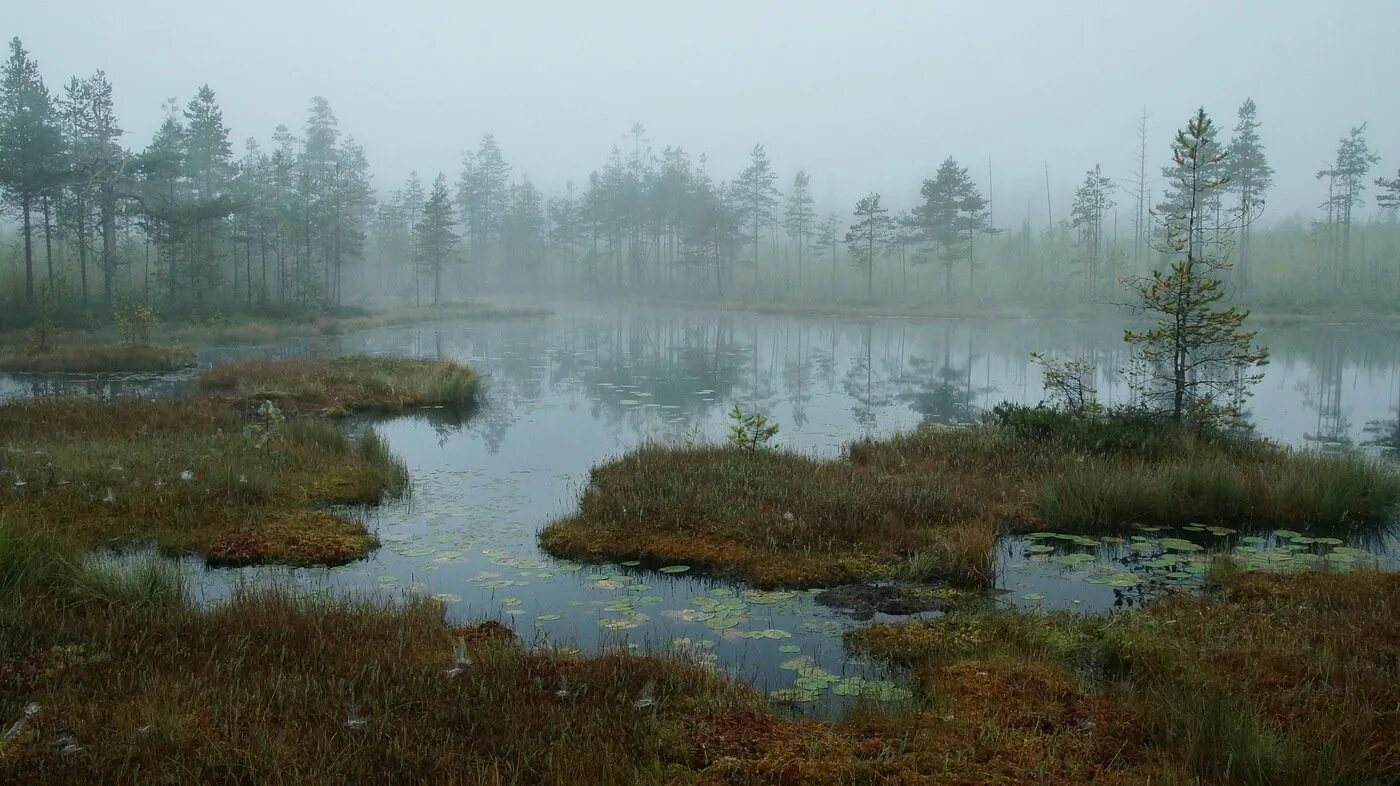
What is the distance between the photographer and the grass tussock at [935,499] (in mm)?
9711

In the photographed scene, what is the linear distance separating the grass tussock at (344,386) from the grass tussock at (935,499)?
32.1ft

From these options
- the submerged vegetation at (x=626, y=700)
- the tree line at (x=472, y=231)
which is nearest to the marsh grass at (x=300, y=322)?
the tree line at (x=472, y=231)

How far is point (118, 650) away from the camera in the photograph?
5949 mm

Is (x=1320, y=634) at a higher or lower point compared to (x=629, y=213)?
lower

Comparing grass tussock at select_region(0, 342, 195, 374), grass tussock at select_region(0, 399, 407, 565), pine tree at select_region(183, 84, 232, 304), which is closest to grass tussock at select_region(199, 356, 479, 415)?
grass tussock at select_region(0, 399, 407, 565)

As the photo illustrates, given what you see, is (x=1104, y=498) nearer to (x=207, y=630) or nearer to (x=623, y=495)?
(x=623, y=495)

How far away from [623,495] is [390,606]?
170 inches

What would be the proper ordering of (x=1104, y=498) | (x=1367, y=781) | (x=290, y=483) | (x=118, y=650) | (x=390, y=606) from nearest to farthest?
1. (x=1367, y=781)
2. (x=118, y=650)
3. (x=390, y=606)
4. (x=1104, y=498)
5. (x=290, y=483)

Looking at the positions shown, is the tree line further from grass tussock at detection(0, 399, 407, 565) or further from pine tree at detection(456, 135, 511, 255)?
grass tussock at detection(0, 399, 407, 565)

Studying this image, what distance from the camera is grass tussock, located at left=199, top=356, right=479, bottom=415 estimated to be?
67.9 ft

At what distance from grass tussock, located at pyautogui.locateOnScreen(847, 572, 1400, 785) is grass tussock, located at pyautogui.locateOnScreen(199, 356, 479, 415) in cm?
1640

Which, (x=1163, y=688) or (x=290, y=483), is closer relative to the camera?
(x=1163, y=688)

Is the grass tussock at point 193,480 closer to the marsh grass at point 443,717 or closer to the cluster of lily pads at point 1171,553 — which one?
the marsh grass at point 443,717

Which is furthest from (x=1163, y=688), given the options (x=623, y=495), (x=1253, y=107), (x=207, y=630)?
(x=1253, y=107)
